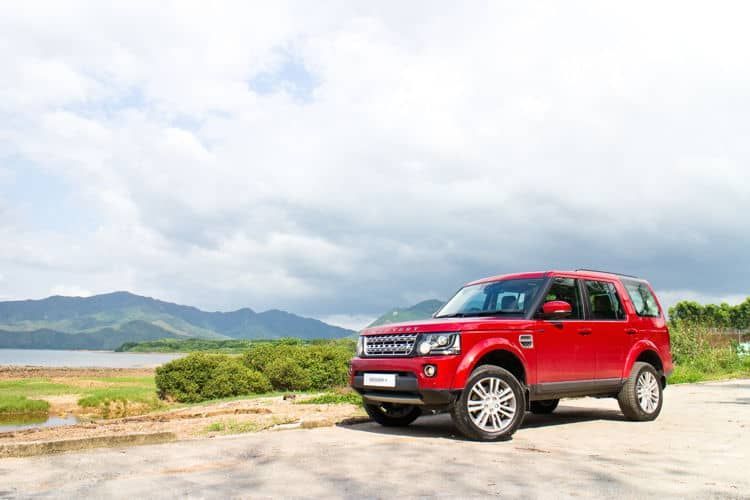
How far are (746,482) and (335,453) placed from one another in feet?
12.6

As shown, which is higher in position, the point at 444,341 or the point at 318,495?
the point at 444,341

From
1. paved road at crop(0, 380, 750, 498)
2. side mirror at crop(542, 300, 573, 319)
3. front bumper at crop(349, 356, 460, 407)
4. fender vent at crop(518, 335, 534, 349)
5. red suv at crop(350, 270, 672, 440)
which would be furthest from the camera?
side mirror at crop(542, 300, 573, 319)

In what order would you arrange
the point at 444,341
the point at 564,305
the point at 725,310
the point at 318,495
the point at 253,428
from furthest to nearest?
the point at 725,310, the point at 253,428, the point at 564,305, the point at 444,341, the point at 318,495

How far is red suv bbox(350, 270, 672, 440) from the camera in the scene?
780cm

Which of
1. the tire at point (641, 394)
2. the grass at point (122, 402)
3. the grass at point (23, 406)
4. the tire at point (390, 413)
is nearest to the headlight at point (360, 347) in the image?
the tire at point (390, 413)

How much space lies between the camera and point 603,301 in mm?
9797

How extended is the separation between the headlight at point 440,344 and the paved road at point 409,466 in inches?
41.8

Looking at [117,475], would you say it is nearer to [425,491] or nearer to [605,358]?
[425,491]

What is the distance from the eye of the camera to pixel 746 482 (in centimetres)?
562

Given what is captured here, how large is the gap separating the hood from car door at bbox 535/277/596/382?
38 cm

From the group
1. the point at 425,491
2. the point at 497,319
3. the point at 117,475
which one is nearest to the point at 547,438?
the point at 497,319

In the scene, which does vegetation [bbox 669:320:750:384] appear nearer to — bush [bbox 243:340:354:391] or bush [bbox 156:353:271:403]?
bush [bbox 243:340:354:391]

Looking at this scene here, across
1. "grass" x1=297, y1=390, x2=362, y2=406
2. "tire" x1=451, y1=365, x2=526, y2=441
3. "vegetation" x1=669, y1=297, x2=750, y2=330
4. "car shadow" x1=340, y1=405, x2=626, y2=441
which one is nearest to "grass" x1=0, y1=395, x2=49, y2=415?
"grass" x1=297, y1=390, x2=362, y2=406

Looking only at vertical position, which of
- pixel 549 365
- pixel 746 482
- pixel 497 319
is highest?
pixel 497 319
